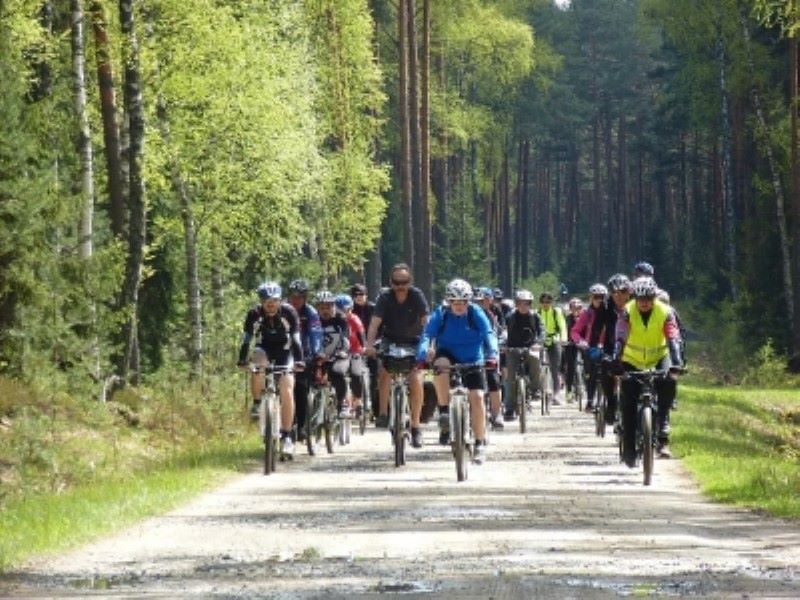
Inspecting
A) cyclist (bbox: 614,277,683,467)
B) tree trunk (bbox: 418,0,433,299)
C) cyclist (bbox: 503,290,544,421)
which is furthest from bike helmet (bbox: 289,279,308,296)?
tree trunk (bbox: 418,0,433,299)

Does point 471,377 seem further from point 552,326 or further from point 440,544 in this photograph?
point 552,326

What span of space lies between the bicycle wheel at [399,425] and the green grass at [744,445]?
3.10 m

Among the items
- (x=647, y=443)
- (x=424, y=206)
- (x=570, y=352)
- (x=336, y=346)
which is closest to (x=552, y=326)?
(x=570, y=352)

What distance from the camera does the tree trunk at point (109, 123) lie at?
93.2 feet

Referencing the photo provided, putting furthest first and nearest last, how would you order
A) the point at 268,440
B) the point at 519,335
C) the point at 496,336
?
1. the point at 519,335
2. the point at 496,336
3. the point at 268,440

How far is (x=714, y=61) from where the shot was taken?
74.3 m

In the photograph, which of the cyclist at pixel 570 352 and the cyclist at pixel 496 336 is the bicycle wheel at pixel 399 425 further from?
the cyclist at pixel 570 352

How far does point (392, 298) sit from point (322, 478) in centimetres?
309

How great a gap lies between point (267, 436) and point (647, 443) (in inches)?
158

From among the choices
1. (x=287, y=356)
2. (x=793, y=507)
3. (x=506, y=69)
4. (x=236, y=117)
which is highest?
(x=506, y=69)

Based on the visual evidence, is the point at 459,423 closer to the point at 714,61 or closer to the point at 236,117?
the point at 236,117

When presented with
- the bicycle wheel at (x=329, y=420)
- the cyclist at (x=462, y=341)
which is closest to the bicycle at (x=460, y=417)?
the cyclist at (x=462, y=341)

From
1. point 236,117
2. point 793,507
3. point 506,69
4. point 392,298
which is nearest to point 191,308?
point 236,117

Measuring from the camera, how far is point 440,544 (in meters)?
13.2
